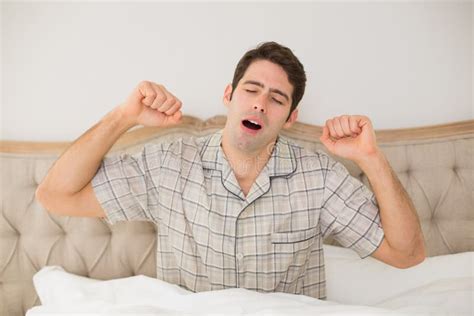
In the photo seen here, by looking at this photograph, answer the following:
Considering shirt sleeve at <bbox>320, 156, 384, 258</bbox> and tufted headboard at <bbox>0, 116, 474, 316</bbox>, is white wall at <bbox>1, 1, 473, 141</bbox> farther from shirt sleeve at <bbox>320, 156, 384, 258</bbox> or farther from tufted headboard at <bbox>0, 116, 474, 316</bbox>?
shirt sleeve at <bbox>320, 156, 384, 258</bbox>

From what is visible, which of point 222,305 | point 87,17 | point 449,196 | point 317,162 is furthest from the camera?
point 87,17

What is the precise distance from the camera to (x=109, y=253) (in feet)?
4.67

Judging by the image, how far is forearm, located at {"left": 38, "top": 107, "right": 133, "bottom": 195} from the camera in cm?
108

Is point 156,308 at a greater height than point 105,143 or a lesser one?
lesser

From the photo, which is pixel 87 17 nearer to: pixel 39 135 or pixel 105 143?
pixel 39 135

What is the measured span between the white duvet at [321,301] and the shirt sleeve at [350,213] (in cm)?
16

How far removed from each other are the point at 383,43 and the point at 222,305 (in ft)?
3.46

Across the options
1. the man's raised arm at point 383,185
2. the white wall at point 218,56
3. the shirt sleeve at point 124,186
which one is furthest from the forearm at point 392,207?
the shirt sleeve at point 124,186

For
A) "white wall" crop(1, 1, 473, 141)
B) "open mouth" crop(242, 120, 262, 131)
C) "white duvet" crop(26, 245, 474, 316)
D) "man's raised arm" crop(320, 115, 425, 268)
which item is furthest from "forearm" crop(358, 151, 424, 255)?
"white wall" crop(1, 1, 473, 141)

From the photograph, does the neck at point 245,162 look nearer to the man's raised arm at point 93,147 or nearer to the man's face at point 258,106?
the man's face at point 258,106

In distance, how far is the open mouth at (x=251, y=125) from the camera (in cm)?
114

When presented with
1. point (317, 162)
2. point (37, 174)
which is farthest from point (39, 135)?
point (317, 162)

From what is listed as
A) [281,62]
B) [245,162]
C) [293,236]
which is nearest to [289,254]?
[293,236]

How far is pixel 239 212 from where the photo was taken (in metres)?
1.17
